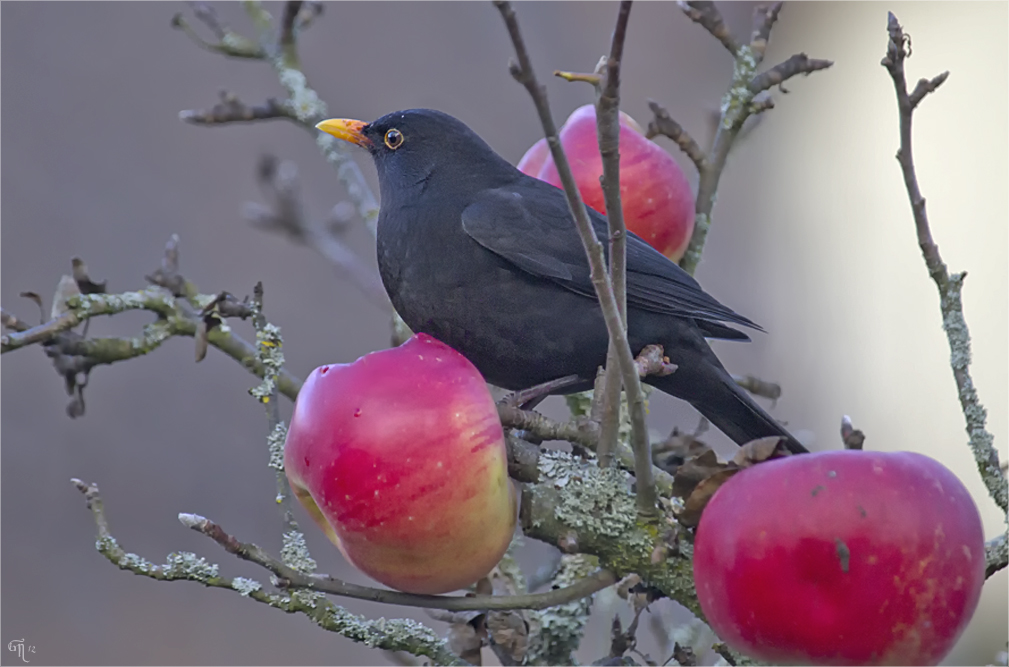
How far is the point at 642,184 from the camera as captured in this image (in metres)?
2.07

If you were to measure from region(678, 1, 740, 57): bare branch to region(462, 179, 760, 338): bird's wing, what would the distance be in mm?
495

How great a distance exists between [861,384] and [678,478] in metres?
3.42

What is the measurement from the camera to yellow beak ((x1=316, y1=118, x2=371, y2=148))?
2.27m

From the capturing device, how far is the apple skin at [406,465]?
4.17 ft

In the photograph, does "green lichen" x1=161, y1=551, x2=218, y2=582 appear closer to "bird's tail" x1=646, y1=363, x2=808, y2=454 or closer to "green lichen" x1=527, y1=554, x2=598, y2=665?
"green lichen" x1=527, y1=554, x2=598, y2=665

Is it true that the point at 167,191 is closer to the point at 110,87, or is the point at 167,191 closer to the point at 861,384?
the point at 110,87

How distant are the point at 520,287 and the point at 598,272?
2.70 feet

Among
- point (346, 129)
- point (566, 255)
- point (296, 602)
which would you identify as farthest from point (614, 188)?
point (346, 129)

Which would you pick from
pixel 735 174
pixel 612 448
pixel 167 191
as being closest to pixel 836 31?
pixel 735 174

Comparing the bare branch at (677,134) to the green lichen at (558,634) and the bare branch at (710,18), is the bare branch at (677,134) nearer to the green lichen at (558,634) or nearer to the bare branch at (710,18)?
the bare branch at (710,18)

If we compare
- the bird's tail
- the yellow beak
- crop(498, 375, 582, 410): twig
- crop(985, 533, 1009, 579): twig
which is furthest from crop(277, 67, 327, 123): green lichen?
crop(985, 533, 1009, 579): twig

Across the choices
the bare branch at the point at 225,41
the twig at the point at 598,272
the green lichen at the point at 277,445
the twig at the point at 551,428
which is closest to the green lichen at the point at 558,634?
the twig at the point at 551,428

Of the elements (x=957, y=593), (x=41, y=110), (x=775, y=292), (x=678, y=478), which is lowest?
(x=957, y=593)

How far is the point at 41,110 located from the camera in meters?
3.81
